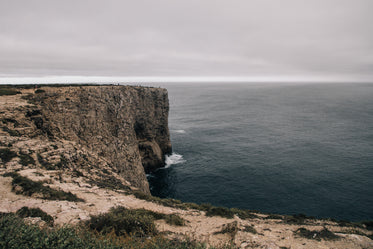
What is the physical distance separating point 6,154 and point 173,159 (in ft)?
147

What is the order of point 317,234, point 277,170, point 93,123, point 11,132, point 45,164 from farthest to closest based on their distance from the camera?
point 277,170 → point 93,123 → point 11,132 → point 45,164 → point 317,234

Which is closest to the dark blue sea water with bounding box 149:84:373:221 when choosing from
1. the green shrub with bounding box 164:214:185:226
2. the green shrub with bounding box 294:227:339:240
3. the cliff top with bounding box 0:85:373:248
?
the cliff top with bounding box 0:85:373:248

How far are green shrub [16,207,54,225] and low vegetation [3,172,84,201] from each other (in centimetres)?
232

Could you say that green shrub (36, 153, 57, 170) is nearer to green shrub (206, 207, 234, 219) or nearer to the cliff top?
the cliff top

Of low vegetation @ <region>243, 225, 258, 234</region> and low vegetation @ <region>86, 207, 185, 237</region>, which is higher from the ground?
low vegetation @ <region>86, 207, 185, 237</region>

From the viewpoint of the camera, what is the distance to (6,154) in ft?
56.1

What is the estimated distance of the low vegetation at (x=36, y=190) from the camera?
1314 cm

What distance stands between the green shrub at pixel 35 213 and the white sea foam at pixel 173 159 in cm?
4476

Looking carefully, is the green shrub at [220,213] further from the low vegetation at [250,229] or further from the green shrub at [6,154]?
the green shrub at [6,154]

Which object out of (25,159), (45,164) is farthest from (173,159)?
(25,159)

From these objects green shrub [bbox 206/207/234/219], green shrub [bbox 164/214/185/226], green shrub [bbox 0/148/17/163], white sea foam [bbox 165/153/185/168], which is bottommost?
white sea foam [bbox 165/153/185/168]

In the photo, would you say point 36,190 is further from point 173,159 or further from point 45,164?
point 173,159

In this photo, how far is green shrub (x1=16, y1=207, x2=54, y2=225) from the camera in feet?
33.8

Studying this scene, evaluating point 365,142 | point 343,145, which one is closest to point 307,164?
point 343,145
